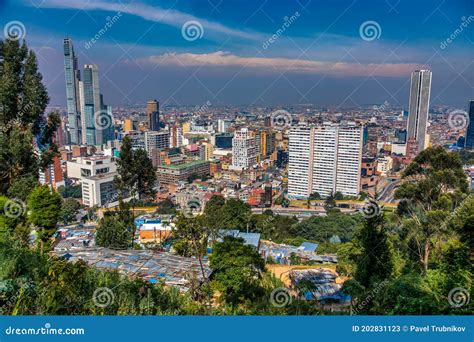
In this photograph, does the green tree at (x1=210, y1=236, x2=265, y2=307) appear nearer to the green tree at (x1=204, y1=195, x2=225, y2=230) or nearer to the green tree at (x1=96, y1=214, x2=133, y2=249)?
the green tree at (x1=204, y1=195, x2=225, y2=230)

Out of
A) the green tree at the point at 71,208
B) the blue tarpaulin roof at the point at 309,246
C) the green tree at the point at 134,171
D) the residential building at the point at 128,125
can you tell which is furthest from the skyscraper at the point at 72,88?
the green tree at the point at 71,208

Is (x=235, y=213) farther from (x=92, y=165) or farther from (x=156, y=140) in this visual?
(x=92, y=165)

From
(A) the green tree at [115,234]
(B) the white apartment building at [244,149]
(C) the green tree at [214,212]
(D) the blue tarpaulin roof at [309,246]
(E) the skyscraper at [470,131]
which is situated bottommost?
(D) the blue tarpaulin roof at [309,246]

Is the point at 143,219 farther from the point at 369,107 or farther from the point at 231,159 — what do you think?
the point at 369,107

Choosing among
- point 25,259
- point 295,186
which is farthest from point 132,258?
point 295,186

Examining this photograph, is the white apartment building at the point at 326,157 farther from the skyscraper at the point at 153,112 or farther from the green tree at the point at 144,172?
the green tree at the point at 144,172

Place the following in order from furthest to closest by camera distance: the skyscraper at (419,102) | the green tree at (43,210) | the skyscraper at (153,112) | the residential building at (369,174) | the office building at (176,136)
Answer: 1. the residential building at (369,174)
2. the office building at (176,136)
3. the skyscraper at (153,112)
4. the skyscraper at (419,102)
5. the green tree at (43,210)

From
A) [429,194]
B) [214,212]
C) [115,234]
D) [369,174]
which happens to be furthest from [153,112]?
[429,194]
